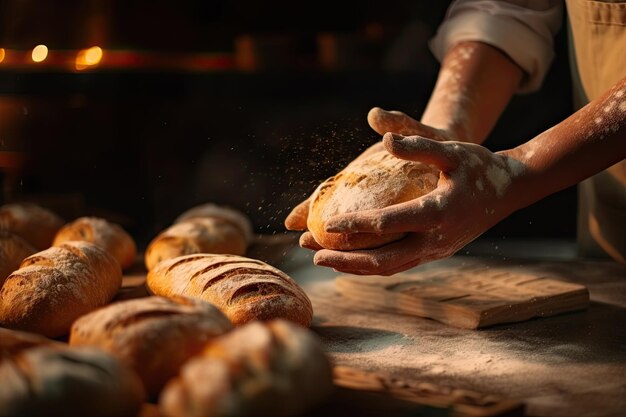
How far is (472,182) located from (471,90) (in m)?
0.87

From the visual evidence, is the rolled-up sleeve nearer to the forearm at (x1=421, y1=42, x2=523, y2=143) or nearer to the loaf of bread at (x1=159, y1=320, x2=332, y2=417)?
the forearm at (x1=421, y1=42, x2=523, y2=143)

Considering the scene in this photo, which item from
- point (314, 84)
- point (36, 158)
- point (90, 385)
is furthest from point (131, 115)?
point (90, 385)

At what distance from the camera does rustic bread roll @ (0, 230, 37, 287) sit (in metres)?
2.30

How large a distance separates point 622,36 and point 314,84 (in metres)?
1.88

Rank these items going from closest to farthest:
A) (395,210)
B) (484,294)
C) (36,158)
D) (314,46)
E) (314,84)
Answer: (395,210) < (484,294) < (36,158) < (314,84) < (314,46)

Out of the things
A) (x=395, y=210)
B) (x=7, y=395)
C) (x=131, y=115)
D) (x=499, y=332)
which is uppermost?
(x=131, y=115)

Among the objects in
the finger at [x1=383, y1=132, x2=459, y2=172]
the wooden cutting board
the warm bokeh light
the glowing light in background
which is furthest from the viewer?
the glowing light in background

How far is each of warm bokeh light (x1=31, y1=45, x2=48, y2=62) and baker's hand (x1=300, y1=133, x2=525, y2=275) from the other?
7.78 feet

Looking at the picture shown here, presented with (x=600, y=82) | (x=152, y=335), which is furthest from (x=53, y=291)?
(x=600, y=82)

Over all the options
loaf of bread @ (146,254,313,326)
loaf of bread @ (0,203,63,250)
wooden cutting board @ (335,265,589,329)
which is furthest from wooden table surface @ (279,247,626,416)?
loaf of bread @ (0,203,63,250)

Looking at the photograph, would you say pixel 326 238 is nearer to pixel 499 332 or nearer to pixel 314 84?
pixel 499 332

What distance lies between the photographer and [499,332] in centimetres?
206

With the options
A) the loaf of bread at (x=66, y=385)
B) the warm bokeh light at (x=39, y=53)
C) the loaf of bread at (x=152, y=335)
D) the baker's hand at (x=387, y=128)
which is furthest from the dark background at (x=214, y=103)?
the loaf of bread at (x=66, y=385)

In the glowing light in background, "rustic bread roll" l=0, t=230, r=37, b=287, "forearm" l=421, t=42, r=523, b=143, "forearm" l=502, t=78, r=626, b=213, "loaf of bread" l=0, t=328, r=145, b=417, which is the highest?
the glowing light in background
